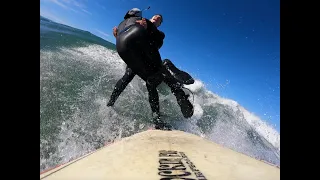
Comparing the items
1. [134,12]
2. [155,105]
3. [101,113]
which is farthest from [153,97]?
[101,113]

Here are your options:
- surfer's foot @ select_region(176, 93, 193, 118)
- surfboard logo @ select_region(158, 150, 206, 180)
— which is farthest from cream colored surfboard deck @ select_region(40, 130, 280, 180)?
surfer's foot @ select_region(176, 93, 193, 118)

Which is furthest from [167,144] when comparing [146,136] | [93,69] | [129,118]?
[93,69]

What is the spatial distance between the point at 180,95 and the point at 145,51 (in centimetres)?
101

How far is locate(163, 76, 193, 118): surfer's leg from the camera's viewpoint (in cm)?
511

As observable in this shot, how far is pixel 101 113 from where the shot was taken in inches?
268

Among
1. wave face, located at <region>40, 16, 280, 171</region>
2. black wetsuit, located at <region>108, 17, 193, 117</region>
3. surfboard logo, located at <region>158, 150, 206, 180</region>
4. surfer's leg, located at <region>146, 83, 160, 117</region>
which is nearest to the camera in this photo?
surfboard logo, located at <region>158, 150, 206, 180</region>

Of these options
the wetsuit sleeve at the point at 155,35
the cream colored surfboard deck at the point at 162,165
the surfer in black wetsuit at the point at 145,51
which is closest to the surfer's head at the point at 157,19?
the surfer in black wetsuit at the point at 145,51

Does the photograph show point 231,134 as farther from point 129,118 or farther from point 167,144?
point 167,144

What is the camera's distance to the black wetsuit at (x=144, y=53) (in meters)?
4.61

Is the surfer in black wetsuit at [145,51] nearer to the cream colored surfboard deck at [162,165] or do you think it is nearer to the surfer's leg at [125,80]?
the surfer's leg at [125,80]

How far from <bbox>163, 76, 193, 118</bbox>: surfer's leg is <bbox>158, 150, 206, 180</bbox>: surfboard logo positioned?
183 centimetres

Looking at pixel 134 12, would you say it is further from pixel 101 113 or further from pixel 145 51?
pixel 101 113

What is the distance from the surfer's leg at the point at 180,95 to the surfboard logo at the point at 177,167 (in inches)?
72.2

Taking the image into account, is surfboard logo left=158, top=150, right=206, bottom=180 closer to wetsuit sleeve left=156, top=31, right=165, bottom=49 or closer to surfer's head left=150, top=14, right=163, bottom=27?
wetsuit sleeve left=156, top=31, right=165, bottom=49
